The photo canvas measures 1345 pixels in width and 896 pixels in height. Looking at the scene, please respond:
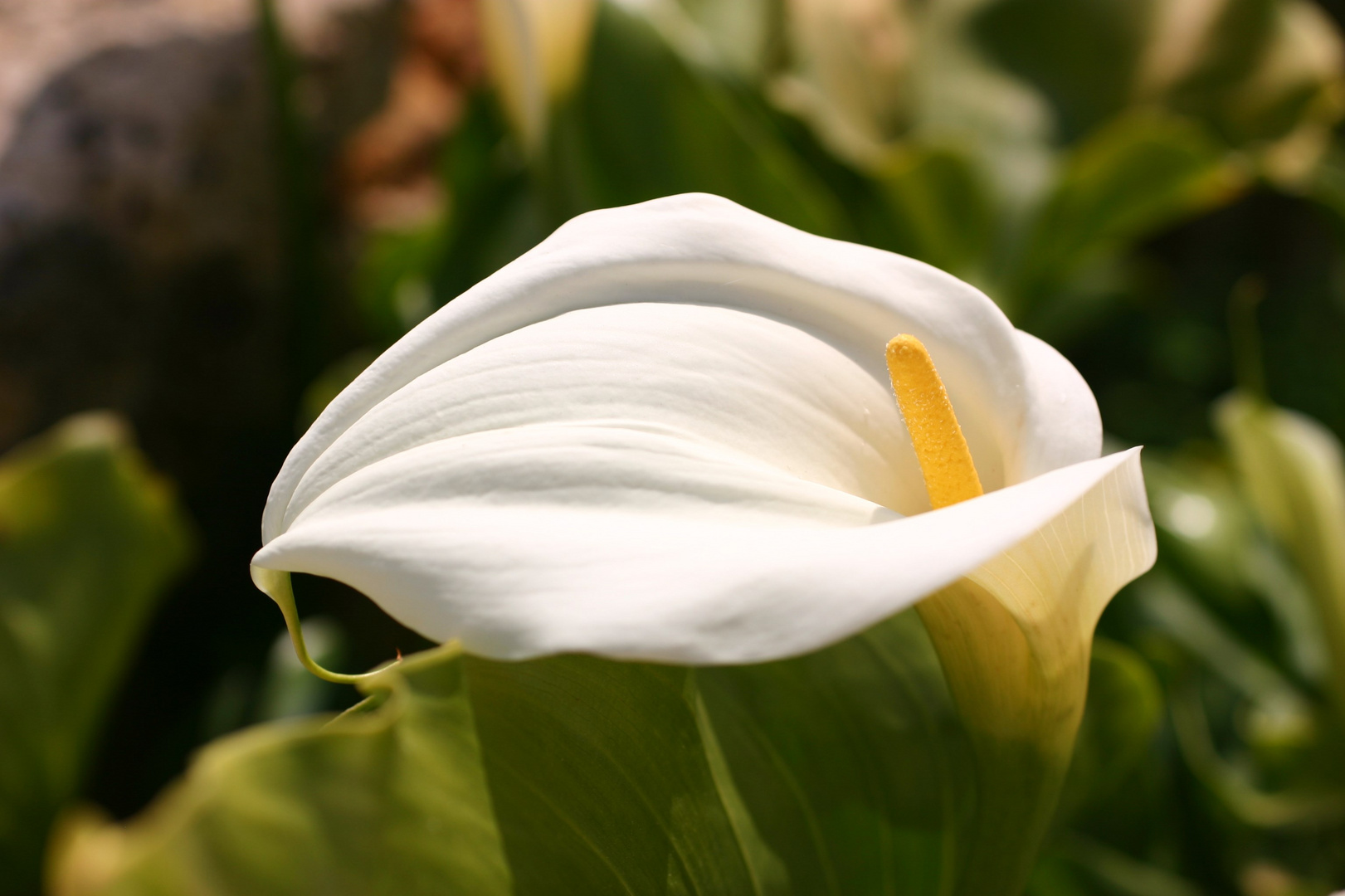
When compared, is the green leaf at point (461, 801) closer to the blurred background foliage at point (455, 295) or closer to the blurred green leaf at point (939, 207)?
the blurred background foliage at point (455, 295)

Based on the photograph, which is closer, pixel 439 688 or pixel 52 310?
pixel 439 688

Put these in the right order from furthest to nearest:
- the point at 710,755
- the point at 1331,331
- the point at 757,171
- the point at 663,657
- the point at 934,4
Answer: the point at 1331,331
the point at 934,4
the point at 757,171
the point at 710,755
the point at 663,657

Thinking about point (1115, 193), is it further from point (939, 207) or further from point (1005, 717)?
point (1005, 717)

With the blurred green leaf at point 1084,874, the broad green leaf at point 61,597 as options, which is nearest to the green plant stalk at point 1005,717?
the blurred green leaf at point 1084,874

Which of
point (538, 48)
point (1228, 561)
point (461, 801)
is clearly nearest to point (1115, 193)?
point (1228, 561)

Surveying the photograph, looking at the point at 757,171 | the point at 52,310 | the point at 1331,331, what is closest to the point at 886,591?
the point at 757,171

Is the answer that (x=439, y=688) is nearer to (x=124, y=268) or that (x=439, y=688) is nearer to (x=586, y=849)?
(x=586, y=849)
